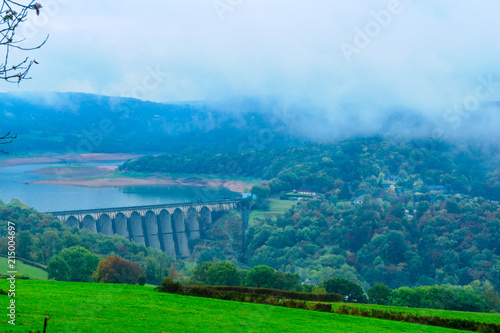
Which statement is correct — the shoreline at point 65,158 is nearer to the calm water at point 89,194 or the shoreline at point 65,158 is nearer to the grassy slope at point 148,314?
the calm water at point 89,194

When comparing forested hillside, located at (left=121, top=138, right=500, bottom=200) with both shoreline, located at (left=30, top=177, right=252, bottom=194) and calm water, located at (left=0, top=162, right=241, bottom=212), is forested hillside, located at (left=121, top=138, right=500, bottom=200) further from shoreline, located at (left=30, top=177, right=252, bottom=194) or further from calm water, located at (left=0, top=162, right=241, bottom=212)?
calm water, located at (left=0, top=162, right=241, bottom=212)

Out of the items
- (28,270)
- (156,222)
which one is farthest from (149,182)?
(28,270)

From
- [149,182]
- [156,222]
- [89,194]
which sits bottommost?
[156,222]

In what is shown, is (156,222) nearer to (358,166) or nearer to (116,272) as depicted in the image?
(116,272)

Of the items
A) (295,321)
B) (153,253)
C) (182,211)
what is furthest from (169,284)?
(182,211)

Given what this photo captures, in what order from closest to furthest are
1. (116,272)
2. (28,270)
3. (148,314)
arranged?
(148,314) < (116,272) < (28,270)

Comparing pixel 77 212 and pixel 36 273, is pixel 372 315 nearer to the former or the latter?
pixel 36 273
